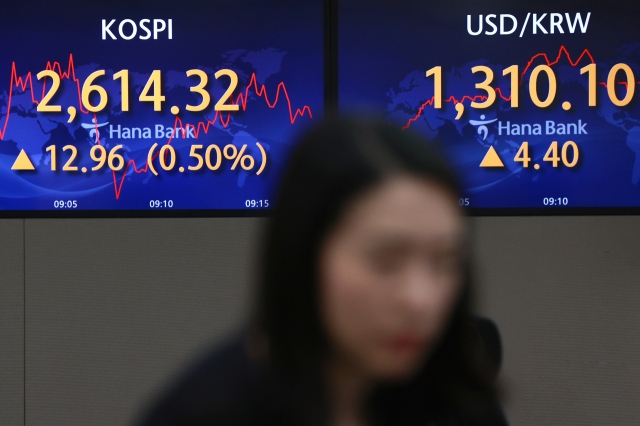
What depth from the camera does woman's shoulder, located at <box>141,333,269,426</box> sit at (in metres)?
0.67

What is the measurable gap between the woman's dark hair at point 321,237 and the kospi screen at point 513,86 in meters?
2.36

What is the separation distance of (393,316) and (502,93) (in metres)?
2.64

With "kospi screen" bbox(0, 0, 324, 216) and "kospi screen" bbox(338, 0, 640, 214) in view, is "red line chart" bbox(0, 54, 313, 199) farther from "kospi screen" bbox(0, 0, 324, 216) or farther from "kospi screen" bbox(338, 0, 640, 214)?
"kospi screen" bbox(338, 0, 640, 214)

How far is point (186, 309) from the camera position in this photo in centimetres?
316

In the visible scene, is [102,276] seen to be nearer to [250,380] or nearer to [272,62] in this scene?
[272,62]

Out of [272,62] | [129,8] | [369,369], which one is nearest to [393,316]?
[369,369]

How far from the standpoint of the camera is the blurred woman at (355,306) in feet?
1.87

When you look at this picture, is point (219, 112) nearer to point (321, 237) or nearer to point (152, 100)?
point (152, 100)

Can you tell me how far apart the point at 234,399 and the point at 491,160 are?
253 cm

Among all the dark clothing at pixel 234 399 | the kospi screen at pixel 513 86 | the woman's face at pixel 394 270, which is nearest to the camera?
the woman's face at pixel 394 270

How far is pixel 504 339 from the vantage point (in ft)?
10.3

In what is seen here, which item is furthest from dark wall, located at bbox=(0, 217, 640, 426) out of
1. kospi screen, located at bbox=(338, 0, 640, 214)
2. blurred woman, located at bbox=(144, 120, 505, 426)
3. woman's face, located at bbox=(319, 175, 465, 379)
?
woman's face, located at bbox=(319, 175, 465, 379)
